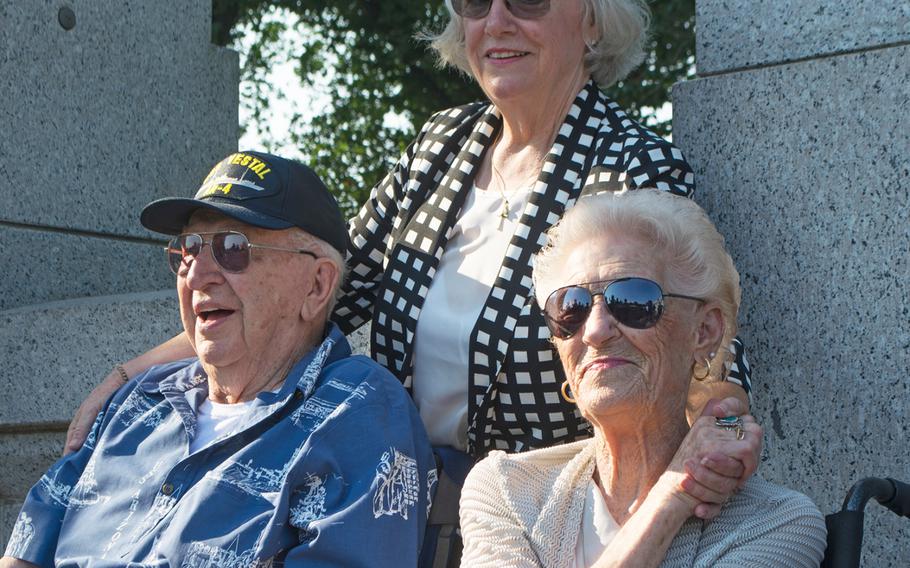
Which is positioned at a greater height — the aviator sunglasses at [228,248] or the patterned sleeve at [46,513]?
the aviator sunglasses at [228,248]

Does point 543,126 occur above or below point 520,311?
above

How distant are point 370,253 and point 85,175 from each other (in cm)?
212

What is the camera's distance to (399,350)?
340 centimetres

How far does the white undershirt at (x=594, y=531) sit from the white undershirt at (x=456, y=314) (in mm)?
654

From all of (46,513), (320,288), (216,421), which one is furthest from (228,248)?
(46,513)

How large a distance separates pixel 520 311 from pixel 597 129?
1.81 ft

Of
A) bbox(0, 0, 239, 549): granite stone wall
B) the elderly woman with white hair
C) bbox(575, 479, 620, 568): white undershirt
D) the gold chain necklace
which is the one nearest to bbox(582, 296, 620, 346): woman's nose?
the elderly woman with white hair

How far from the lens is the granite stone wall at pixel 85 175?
473 cm

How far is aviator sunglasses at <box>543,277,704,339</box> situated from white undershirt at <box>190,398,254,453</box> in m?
0.96

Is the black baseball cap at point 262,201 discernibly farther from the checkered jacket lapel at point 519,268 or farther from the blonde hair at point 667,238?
the blonde hair at point 667,238

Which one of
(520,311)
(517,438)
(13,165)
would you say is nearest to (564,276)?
(520,311)

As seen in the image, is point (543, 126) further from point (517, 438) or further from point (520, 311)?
point (517, 438)

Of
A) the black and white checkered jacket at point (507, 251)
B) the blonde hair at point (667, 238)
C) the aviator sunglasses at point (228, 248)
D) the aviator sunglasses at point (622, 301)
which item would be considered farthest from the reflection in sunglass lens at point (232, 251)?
the aviator sunglasses at point (622, 301)

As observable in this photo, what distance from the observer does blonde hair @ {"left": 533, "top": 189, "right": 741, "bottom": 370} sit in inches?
104
